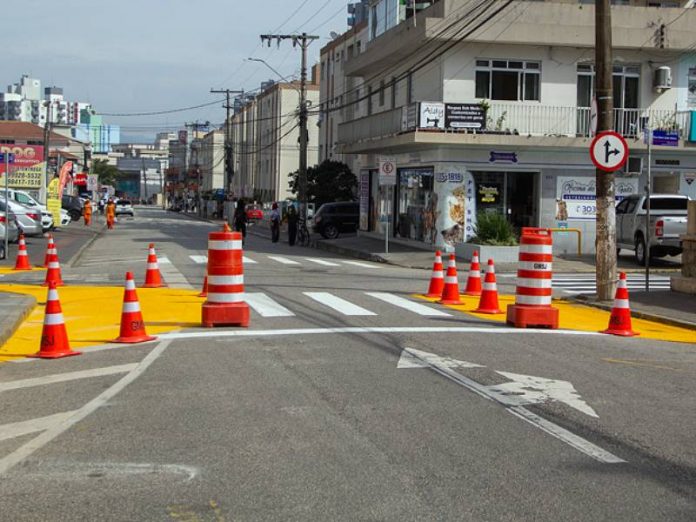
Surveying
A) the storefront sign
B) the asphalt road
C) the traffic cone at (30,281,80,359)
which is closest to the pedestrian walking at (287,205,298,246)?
the storefront sign

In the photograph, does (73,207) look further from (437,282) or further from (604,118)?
(604,118)

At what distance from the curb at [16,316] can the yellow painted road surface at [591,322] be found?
22.1ft

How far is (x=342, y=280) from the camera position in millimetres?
19047

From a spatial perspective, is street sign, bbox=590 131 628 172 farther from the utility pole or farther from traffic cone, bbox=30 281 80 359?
the utility pole

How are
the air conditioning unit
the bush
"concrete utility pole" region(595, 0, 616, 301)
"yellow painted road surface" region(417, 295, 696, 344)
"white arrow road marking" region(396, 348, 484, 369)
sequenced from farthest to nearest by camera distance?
the air conditioning unit → the bush → "concrete utility pole" region(595, 0, 616, 301) → "yellow painted road surface" region(417, 295, 696, 344) → "white arrow road marking" region(396, 348, 484, 369)

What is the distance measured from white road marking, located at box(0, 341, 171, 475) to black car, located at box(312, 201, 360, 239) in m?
32.6

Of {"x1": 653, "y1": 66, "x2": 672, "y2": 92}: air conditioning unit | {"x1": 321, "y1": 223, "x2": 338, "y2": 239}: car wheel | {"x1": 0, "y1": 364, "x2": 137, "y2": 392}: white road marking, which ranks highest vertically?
{"x1": 653, "y1": 66, "x2": 672, "y2": 92}: air conditioning unit

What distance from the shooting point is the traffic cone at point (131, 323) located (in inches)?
412

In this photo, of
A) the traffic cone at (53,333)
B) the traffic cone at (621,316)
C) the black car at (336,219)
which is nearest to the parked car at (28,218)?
the black car at (336,219)

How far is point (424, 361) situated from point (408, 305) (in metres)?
5.09

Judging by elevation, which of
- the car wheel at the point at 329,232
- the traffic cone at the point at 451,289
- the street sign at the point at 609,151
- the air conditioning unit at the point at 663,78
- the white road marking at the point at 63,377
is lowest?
the white road marking at the point at 63,377

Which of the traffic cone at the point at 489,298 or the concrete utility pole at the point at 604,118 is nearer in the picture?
the traffic cone at the point at 489,298

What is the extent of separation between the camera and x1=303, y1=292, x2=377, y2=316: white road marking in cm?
1321

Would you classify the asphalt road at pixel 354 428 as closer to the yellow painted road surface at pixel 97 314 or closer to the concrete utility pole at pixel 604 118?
the yellow painted road surface at pixel 97 314
